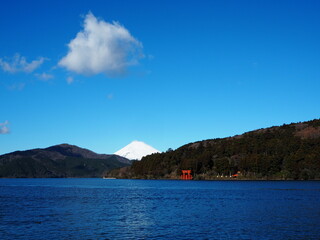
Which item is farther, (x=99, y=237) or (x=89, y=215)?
(x=89, y=215)

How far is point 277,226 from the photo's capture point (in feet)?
184

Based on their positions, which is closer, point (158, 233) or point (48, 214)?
point (158, 233)

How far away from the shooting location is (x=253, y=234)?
1956 inches

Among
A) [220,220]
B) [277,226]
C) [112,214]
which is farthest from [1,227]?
[277,226]

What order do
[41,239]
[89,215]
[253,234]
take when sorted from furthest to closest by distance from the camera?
[89,215]
[253,234]
[41,239]

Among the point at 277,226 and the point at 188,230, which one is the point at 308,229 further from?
the point at 188,230

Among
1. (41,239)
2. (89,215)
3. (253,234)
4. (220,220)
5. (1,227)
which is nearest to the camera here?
(41,239)

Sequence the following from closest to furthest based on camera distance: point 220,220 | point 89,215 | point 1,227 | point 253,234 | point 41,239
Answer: point 41,239, point 253,234, point 1,227, point 220,220, point 89,215

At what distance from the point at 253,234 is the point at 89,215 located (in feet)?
106

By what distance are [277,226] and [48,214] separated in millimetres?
41604

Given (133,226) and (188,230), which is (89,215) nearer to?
(133,226)

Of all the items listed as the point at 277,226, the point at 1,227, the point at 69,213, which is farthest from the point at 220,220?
the point at 1,227

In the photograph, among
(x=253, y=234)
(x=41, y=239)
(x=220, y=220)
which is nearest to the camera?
(x=41, y=239)

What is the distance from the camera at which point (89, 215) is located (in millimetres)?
69625
